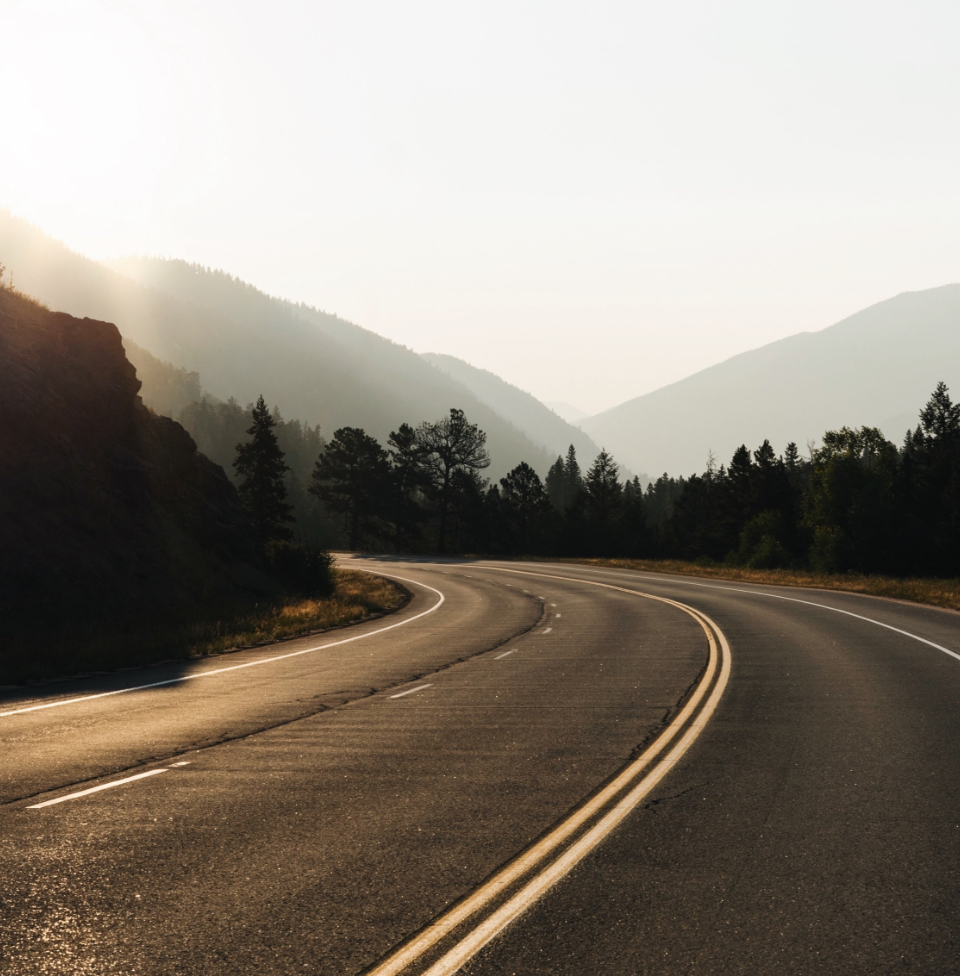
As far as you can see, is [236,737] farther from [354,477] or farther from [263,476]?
[354,477]

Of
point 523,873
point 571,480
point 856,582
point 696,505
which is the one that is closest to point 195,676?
point 523,873

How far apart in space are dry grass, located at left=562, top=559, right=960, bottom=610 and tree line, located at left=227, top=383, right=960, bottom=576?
89.1ft

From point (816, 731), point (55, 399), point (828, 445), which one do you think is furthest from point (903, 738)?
point (828, 445)

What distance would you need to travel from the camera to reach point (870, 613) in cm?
2455

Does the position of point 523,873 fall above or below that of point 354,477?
below

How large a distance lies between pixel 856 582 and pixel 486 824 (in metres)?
34.0

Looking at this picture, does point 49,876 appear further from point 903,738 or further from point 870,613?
point 870,613

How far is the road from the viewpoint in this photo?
4.20 metres

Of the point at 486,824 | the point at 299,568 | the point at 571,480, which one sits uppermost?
the point at 571,480

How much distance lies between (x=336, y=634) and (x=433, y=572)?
3392 centimetres

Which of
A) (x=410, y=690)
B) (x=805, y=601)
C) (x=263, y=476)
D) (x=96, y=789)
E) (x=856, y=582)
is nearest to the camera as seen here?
(x=96, y=789)

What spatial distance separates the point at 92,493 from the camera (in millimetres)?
24422

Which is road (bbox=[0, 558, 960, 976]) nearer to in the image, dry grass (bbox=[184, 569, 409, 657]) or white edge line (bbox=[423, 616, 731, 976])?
white edge line (bbox=[423, 616, 731, 976])

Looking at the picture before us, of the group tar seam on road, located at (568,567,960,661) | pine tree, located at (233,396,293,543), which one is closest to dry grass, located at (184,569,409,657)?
tar seam on road, located at (568,567,960,661)
